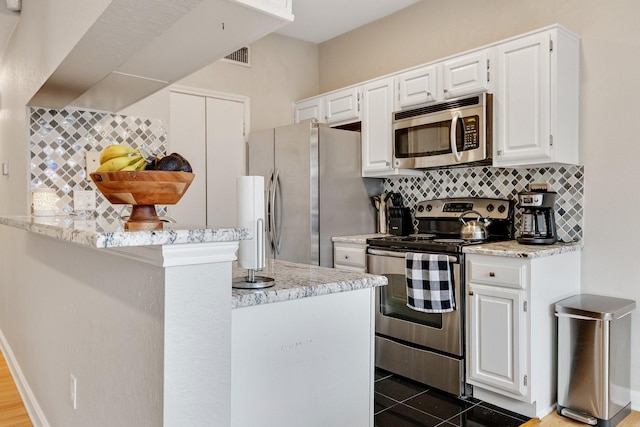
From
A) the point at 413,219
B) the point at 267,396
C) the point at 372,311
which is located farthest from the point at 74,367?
the point at 413,219

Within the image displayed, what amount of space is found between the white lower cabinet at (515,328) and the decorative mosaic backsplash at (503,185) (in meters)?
0.29

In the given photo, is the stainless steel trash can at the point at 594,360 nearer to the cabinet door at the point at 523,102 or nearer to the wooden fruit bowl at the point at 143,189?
the cabinet door at the point at 523,102

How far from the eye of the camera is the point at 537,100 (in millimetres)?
2752

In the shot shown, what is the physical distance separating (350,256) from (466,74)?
1.54m

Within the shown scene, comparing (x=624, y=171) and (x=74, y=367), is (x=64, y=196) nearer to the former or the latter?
(x=74, y=367)

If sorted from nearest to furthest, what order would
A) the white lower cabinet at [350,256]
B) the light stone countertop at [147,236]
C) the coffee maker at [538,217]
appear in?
the light stone countertop at [147,236] → the coffee maker at [538,217] → the white lower cabinet at [350,256]

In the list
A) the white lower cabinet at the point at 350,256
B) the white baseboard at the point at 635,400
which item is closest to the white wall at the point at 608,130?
the white baseboard at the point at 635,400

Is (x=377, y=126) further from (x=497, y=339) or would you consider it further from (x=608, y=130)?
(x=497, y=339)

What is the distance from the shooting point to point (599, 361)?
7.90 feet

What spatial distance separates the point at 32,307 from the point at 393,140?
265 centimetres

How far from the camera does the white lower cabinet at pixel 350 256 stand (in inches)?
136

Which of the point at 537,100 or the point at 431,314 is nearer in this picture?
the point at 537,100

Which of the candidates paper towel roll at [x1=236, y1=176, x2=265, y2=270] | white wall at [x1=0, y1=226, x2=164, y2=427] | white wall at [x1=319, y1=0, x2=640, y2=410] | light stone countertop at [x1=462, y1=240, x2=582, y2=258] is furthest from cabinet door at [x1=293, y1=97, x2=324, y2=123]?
paper towel roll at [x1=236, y1=176, x2=265, y2=270]

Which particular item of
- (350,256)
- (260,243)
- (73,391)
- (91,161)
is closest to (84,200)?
(91,161)
